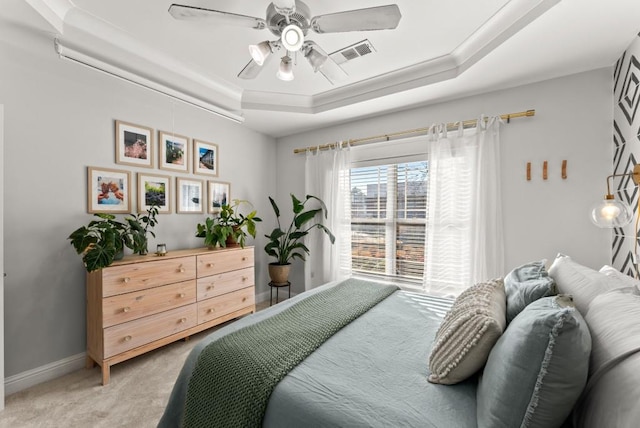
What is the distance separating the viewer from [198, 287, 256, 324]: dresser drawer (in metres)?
2.78

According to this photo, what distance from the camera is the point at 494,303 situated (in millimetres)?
1242

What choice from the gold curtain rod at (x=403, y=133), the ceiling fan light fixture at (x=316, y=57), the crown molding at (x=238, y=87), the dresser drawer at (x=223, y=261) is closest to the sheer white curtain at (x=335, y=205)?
the gold curtain rod at (x=403, y=133)

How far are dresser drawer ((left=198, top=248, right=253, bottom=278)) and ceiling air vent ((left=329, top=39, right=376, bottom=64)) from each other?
2.14 m

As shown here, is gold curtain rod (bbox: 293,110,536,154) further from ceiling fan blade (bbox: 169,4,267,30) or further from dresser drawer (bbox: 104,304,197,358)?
dresser drawer (bbox: 104,304,197,358)

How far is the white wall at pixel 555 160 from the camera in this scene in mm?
2291

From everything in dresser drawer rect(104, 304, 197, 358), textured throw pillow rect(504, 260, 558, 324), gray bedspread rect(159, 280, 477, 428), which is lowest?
dresser drawer rect(104, 304, 197, 358)

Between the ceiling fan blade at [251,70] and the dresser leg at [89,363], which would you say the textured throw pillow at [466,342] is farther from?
the dresser leg at [89,363]

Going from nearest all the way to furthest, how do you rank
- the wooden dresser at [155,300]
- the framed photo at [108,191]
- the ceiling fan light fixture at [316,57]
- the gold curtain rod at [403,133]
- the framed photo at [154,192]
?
1. the ceiling fan light fixture at [316,57]
2. the wooden dresser at [155,300]
3. the framed photo at [108,191]
4. the gold curtain rod at [403,133]
5. the framed photo at [154,192]

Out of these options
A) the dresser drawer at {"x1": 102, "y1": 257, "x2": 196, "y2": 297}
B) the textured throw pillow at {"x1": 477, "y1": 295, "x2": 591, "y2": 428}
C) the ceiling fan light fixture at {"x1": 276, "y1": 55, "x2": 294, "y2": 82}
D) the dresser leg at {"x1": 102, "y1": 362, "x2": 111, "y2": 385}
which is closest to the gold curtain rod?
the ceiling fan light fixture at {"x1": 276, "y1": 55, "x2": 294, "y2": 82}

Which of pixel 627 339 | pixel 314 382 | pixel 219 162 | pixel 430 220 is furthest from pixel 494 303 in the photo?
pixel 219 162

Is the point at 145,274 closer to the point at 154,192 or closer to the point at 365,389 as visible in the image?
the point at 154,192

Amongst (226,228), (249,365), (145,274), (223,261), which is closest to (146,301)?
(145,274)

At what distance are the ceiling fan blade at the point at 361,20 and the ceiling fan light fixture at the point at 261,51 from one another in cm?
31

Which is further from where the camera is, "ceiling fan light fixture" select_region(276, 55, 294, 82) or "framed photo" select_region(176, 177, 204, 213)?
"framed photo" select_region(176, 177, 204, 213)
